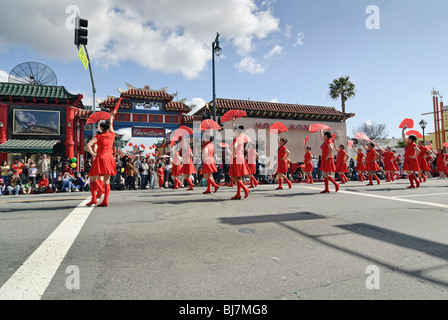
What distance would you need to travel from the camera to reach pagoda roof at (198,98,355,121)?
22984 millimetres

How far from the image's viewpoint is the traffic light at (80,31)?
37.0ft

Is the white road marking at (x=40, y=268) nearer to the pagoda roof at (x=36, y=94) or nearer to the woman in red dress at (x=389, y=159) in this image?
the woman in red dress at (x=389, y=159)

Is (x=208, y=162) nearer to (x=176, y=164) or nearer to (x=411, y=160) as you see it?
(x=176, y=164)

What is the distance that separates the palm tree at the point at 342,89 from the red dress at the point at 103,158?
32344 millimetres

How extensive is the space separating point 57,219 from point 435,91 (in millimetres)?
52282

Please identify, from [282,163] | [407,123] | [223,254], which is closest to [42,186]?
[282,163]

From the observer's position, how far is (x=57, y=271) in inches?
105

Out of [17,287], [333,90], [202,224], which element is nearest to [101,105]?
[202,224]

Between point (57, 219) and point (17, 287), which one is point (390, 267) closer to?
point (17, 287)

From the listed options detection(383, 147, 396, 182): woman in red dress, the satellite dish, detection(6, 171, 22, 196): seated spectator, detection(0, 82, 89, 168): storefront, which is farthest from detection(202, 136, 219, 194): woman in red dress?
the satellite dish

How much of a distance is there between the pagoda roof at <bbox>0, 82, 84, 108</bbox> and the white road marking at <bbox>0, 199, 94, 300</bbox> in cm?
2021

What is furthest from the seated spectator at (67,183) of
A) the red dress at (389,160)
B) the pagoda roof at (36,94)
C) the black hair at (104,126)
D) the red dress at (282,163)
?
the red dress at (389,160)

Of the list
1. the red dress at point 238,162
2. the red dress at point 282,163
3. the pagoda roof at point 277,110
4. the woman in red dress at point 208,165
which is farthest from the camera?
the pagoda roof at point 277,110

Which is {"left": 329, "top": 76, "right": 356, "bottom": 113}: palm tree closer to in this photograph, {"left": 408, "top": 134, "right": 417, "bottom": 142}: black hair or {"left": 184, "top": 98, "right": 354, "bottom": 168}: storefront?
{"left": 184, "top": 98, "right": 354, "bottom": 168}: storefront
